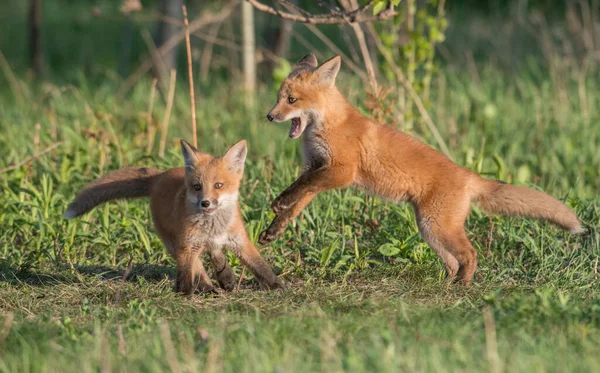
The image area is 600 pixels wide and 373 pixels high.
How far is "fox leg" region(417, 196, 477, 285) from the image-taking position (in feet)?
18.9

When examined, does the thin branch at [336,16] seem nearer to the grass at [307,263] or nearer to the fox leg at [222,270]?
the grass at [307,263]

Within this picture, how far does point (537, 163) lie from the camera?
28.4 ft

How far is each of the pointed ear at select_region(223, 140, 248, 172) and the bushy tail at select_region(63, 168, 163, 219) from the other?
0.76 meters

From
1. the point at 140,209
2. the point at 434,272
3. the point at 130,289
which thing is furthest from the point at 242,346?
the point at 140,209

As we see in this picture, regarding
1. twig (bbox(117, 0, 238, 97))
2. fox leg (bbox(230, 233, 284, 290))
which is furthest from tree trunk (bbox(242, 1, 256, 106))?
fox leg (bbox(230, 233, 284, 290))

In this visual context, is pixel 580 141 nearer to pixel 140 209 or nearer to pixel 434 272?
pixel 434 272

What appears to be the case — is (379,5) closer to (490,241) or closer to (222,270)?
(490,241)

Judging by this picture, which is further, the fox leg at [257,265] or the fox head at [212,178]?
the fox leg at [257,265]

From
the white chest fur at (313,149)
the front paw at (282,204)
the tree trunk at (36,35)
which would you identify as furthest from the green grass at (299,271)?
the tree trunk at (36,35)

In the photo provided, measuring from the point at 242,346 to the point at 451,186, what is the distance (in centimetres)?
213

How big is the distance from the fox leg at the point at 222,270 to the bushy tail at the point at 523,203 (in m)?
1.72

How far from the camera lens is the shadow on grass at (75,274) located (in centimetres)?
614

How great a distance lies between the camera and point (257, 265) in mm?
5820

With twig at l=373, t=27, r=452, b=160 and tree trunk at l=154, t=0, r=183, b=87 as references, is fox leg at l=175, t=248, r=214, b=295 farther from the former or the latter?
tree trunk at l=154, t=0, r=183, b=87
